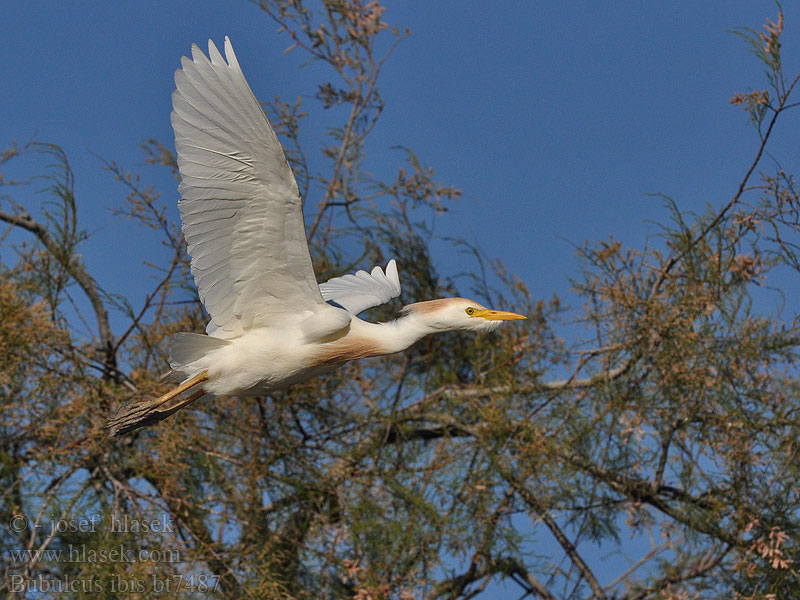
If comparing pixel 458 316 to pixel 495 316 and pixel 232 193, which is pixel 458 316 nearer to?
pixel 495 316

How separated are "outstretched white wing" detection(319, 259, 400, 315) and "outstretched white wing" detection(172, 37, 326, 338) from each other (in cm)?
51

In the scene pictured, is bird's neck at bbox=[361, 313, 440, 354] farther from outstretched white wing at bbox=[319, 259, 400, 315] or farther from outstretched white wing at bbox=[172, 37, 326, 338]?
outstretched white wing at bbox=[319, 259, 400, 315]

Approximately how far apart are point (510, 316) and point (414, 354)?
1.79 meters

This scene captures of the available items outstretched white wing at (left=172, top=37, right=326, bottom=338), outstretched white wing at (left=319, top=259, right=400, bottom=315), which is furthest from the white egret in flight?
outstretched white wing at (left=319, top=259, right=400, bottom=315)

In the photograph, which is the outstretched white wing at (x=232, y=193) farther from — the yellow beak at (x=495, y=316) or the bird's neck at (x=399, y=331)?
the yellow beak at (x=495, y=316)

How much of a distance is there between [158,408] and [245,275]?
1.50 ft

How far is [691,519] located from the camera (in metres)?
3.63

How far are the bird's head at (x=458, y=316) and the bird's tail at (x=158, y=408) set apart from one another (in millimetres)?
645

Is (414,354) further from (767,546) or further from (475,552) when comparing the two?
(767,546)

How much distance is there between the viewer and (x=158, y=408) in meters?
2.44

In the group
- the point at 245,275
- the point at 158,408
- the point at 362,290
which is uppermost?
the point at 362,290

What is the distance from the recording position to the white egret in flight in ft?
7.04

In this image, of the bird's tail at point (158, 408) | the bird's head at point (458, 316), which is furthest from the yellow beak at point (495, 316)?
the bird's tail at point (158, 408)

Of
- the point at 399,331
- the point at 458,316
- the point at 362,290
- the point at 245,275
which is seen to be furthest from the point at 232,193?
the point at 362,290
